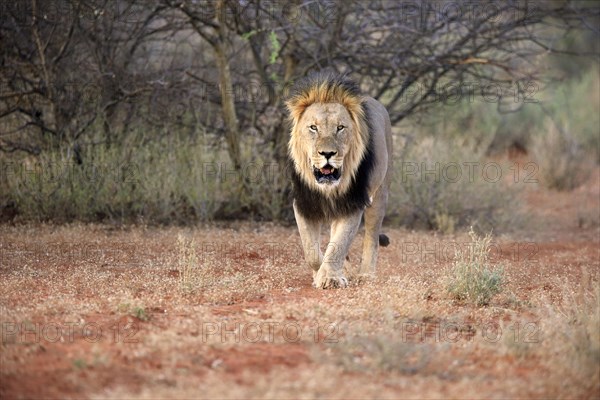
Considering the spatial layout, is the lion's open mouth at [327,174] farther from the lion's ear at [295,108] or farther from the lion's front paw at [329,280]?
the lion's front paw at [329,280]

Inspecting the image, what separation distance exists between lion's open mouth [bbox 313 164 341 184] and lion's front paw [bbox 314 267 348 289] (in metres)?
0.66

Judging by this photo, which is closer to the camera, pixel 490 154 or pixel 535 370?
pixel 535 370

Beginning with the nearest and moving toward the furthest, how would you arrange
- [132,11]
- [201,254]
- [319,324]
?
1. [319,324]
2. [201,254]
3. [132,11]

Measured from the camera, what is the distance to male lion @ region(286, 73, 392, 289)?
6.18 metres

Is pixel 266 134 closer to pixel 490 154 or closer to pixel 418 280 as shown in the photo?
pixel 418 280

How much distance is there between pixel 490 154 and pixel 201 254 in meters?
12.2

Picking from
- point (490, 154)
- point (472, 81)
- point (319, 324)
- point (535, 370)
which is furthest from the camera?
point (490, 154)

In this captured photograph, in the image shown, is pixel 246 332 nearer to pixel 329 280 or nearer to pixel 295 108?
pixel 329 280

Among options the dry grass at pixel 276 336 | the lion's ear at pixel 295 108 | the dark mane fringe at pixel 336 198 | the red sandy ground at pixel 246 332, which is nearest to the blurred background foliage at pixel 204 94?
the red sandy ground at pixel 246 332

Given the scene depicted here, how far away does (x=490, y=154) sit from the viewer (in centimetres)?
1878

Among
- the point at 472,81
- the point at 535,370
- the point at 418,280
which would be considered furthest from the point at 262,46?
the point at 535,370

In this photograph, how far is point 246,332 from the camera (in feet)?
14.8

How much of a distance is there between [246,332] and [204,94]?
21.6 ft

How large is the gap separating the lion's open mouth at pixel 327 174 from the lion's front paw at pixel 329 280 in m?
0.66
